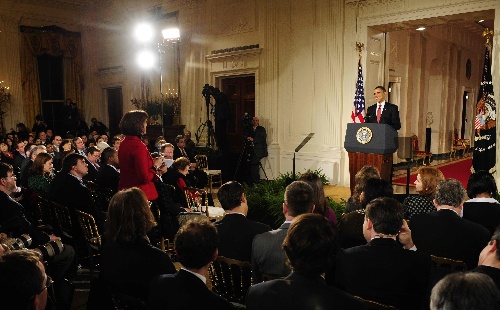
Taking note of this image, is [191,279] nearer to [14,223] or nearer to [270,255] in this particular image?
[270,255]

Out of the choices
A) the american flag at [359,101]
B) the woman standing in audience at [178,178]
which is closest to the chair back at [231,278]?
the woman standing in audience at [178,178]

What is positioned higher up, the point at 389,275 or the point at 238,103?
the point at 238,103

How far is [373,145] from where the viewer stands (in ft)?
19.6

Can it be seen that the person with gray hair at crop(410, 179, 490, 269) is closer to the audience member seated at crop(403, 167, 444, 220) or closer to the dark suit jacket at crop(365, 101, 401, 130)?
the audience member seated at crop(403, 167, 444, 220)

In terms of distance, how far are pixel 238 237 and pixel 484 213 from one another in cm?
201

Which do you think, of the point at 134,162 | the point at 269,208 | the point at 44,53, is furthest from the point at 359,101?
the point at 44,53

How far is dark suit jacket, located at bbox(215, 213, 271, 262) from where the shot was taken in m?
2.66

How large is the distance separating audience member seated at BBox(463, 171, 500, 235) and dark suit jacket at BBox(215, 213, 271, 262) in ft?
5.79

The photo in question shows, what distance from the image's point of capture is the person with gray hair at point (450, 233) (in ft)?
8.66

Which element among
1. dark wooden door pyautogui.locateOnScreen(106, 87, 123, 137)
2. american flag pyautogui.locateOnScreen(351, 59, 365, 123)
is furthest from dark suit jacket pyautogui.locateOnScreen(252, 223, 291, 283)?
dark wooden door pyautogui.locateOnScreen(106, 87, 123, 137)

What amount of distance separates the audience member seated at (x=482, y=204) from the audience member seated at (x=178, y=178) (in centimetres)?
296

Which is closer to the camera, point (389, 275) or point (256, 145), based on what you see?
point (389, 275)

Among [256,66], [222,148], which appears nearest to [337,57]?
[256,66]

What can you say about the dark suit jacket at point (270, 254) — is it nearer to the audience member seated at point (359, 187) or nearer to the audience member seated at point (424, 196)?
the audience member seated at point (359, 187)
